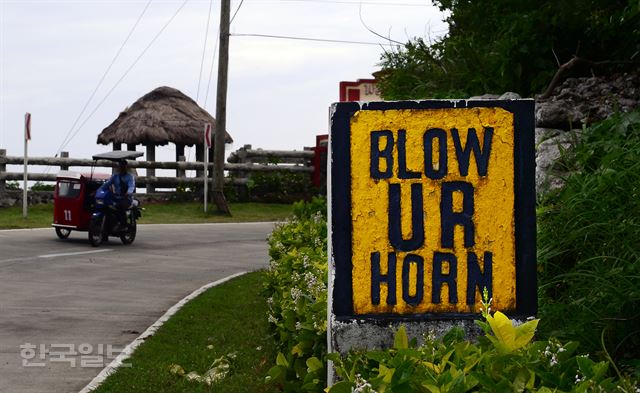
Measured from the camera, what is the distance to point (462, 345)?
11.1ft

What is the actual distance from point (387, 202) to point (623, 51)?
7.21 metres

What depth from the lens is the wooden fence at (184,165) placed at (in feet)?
101

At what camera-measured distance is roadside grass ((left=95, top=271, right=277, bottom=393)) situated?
7.22 meters

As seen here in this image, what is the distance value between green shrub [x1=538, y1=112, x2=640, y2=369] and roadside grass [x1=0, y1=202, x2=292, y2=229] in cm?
1892

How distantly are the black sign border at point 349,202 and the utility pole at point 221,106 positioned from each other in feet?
83.4

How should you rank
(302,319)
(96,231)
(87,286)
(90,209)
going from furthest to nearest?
(90,209) → (96,231) → (87,286) → (302,319)

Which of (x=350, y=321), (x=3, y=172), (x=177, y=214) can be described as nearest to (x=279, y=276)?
(x=350, y=321)

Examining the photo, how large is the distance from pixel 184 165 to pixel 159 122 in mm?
7064

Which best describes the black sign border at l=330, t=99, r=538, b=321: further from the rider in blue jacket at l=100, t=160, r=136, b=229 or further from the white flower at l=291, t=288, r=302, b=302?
the rider in blue jacket at l=100, t=160, r=136, b=229

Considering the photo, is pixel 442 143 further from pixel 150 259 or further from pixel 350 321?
pixel 150 259

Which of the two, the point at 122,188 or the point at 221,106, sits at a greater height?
the point at 221,106

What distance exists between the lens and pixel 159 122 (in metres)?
40.9

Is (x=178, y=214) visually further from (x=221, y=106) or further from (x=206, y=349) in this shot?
(x=206, y=349)

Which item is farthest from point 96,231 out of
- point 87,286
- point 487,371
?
point 487,371
